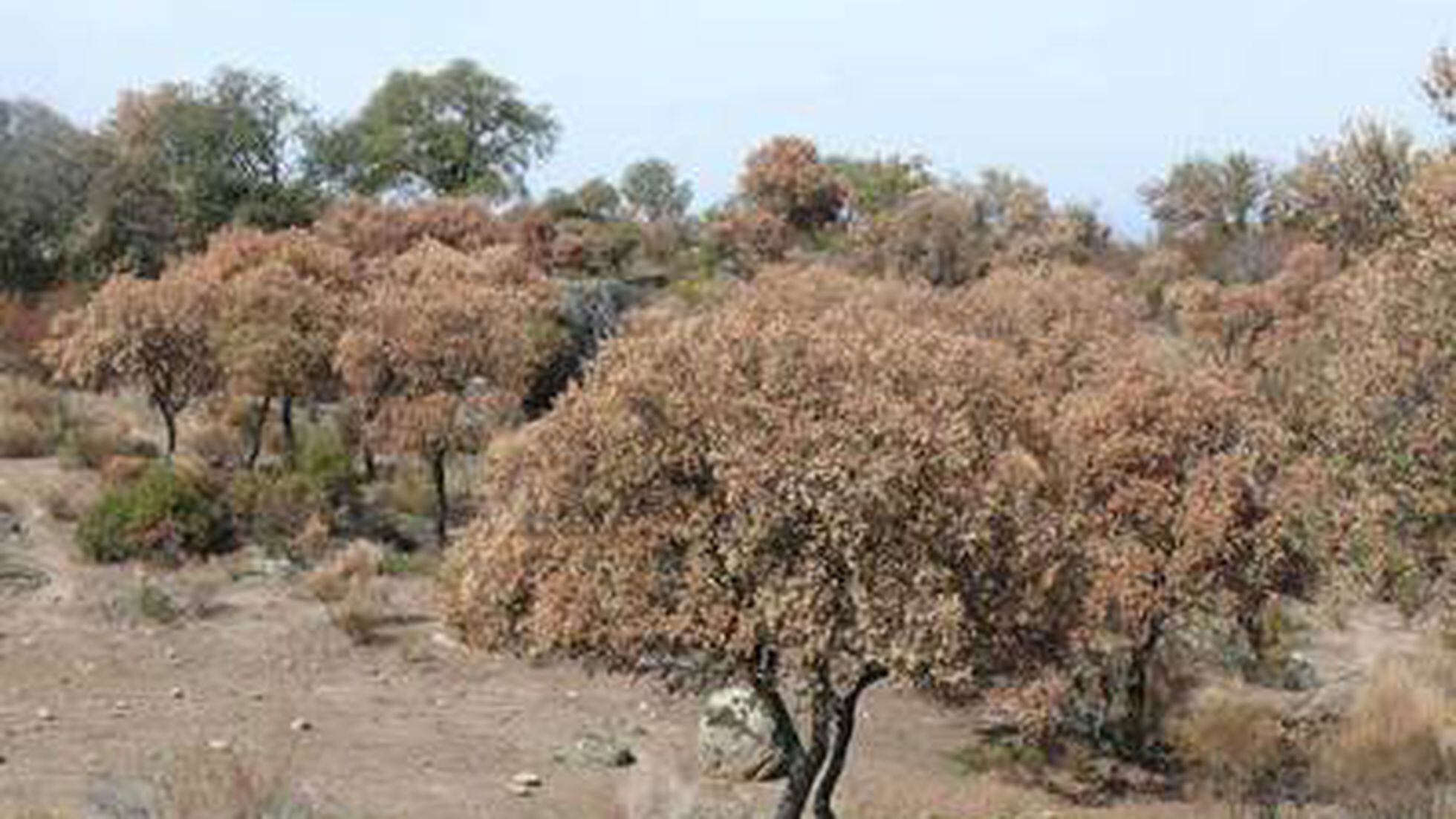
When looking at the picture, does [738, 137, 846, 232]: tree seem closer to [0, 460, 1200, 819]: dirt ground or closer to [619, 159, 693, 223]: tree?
[619, 159, 693, 223]: tree

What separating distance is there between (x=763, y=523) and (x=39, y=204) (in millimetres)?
50512

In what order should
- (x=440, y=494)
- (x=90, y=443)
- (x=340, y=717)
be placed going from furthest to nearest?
(x=90, y=443) < (x=440, y=494) < (x=340, y=717)

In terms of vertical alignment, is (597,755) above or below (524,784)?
above

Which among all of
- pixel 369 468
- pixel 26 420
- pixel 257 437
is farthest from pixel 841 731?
pixel 26 420

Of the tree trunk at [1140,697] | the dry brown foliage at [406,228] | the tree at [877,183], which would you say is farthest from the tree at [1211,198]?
the tree trunk at [1140,697]

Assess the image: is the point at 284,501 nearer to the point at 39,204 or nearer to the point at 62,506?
the point at 62,506

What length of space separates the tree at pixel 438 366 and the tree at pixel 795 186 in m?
41.9

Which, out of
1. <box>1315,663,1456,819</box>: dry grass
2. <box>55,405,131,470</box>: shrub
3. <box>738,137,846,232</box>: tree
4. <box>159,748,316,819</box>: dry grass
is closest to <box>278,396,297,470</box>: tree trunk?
<box>55,405,131,470</box>: shrub

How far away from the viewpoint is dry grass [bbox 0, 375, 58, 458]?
41.8m

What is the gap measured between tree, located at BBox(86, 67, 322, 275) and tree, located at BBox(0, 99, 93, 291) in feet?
2.53

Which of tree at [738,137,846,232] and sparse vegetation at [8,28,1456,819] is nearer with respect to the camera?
sparse vegetation at [8,28,1456,819]

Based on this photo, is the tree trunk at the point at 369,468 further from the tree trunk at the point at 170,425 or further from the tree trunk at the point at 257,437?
the tree trunk at the point at 170,425

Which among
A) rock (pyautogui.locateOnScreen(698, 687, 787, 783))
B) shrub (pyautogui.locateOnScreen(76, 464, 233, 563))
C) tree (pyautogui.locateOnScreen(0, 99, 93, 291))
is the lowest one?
rock (pyautogui.locateOnScreen(698, 687, 787, 783))

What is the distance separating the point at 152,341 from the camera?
38.8 metres
